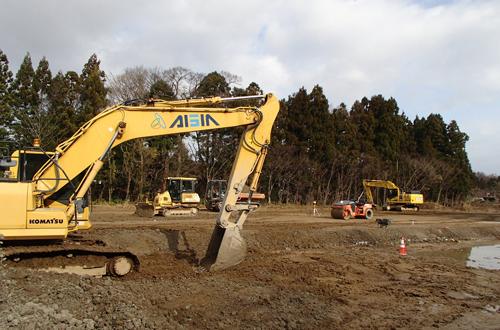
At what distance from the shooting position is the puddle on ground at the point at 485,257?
10752 mm

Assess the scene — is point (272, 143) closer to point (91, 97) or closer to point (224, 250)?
point (91, 97)

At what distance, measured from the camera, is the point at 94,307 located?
515 cm

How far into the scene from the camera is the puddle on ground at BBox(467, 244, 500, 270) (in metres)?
10.8

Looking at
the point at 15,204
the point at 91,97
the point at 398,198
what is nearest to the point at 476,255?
the point at 15,204

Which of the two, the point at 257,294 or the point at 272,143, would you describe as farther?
the point at 272,143

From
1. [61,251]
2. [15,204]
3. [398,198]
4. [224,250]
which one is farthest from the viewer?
[398,198]

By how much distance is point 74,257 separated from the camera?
6.57 m

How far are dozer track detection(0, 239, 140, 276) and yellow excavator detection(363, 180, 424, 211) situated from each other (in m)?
29.3

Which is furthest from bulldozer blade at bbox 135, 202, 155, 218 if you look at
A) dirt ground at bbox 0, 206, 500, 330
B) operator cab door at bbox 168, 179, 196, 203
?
dirt ground at bbox 0, 206, 500, 330

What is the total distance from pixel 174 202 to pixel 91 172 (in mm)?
14356

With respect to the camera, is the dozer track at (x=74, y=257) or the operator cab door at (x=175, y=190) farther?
the operator cab door at (x=175, y=190)

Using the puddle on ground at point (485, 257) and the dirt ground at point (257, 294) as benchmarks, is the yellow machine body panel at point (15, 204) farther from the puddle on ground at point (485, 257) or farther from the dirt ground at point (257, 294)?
the puddle on ground at point (485, 257)

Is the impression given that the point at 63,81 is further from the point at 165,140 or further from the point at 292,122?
the point at 292,122

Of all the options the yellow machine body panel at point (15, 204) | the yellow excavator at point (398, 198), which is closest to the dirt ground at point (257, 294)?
the yellow machine body panel at point (15, 204)
